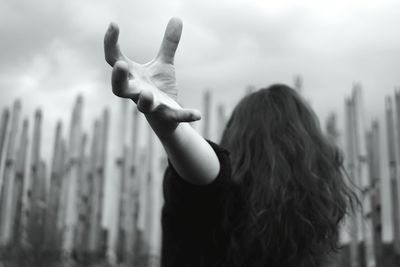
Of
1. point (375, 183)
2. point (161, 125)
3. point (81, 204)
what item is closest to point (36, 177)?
point (81, 204)

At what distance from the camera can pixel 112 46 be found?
90 centimetres

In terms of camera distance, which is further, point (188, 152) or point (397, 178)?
point (397, 178)

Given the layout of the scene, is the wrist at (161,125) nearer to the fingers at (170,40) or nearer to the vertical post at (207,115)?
the fingers at (170,40)

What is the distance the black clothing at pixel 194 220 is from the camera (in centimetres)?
112

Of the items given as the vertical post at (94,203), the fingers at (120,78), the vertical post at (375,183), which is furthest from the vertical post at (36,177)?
the fingers at (120,78)

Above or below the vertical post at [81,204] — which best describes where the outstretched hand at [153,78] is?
above

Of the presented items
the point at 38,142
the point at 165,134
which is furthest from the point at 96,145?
the point at 165,134

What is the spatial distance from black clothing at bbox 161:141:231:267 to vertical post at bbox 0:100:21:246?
3.79 m

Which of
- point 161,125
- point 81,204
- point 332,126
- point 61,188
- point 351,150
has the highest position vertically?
point 332,126

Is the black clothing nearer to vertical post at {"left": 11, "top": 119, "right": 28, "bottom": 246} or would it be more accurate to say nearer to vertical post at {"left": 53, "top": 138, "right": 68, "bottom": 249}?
vertical post at {"left": 53, "top": 138, "right": 68, "bottom": 249}

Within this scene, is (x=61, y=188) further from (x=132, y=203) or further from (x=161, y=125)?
(x=161, y=125)

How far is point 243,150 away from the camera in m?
1.36

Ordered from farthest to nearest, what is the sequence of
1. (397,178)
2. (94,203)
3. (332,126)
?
(94,203) < (332,126) < (397,178)

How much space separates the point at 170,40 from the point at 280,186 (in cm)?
49
